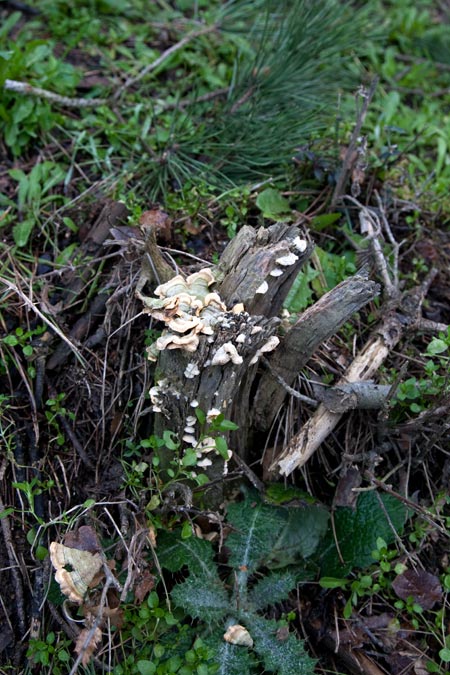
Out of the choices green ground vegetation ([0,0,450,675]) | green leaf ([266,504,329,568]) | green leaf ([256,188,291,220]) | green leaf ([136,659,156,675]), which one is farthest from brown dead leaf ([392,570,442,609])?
green leaf ([256,188,291,220])

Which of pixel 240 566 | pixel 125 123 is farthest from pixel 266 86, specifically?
pixel 240 566

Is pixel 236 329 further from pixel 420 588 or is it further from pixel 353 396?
pixel 420 588

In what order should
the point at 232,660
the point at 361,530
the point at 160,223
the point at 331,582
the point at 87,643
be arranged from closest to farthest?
the point at 87,643, the point at 232,660, the point at 331,582, the point at 361,530, the point at 160,223

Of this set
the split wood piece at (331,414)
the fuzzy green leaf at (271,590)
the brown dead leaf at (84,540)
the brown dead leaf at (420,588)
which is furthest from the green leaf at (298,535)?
the brown dead leaf at (84,540)

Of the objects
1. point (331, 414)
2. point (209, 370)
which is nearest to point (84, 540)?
point (209, 370)

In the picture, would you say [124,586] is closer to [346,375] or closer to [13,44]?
[346,375]

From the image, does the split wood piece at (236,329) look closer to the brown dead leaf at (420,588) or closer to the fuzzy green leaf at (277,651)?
the fuzzy green leaf at (277,651)

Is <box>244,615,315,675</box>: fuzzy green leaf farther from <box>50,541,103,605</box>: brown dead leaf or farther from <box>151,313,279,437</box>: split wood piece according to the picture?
<box>151,313,279,437</box>: split wood piece
